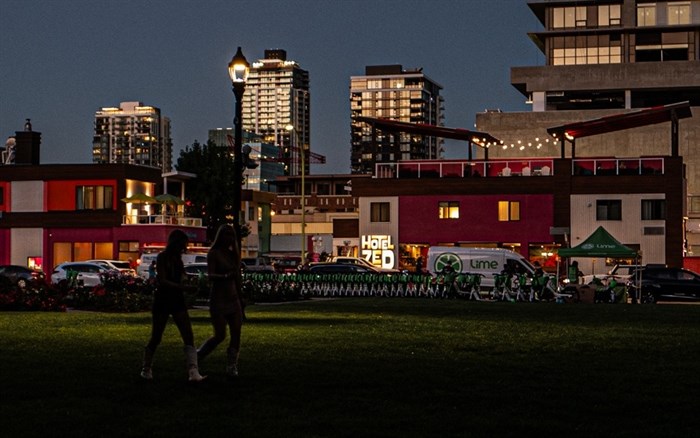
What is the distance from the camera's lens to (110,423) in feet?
32.8

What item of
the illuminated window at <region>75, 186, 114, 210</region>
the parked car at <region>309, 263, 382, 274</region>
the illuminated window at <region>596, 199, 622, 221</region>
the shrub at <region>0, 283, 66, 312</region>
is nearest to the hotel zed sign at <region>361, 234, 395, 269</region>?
the illuminated window at <region>596, 199, 622, 221</region>

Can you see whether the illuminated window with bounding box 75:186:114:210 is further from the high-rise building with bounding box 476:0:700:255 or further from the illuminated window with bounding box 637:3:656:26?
the illuminated window with bounding box 637:3:656:26

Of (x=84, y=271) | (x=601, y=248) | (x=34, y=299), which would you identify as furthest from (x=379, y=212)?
(x=34, y=299)

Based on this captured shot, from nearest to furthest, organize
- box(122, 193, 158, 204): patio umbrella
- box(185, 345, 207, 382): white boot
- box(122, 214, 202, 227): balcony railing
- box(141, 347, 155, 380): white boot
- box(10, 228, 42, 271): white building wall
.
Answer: box(185, 345, 207, 382): white boot → box(141, 347, 155, 380): white boot → box(122, 193, 158, 204): patio umbrella → box(122, 214, 202, 227): balcony railing → box(10, 228, 42, 271): white building wall

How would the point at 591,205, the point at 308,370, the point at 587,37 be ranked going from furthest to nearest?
the point at 587,37
the point at 591,205
the point at 308,370

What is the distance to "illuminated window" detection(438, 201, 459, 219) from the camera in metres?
73.3

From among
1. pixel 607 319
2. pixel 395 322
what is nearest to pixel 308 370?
pixel 395 322

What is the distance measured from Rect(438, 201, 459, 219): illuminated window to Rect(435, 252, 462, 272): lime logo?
2509 centimetres

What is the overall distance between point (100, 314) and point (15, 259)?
178 ft

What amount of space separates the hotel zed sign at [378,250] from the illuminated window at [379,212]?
1143mm

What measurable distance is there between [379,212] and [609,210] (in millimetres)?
15023

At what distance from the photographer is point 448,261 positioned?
4812 centimetres

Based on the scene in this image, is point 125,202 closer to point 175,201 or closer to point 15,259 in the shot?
point 175,201

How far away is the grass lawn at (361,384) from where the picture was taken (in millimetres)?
9953
